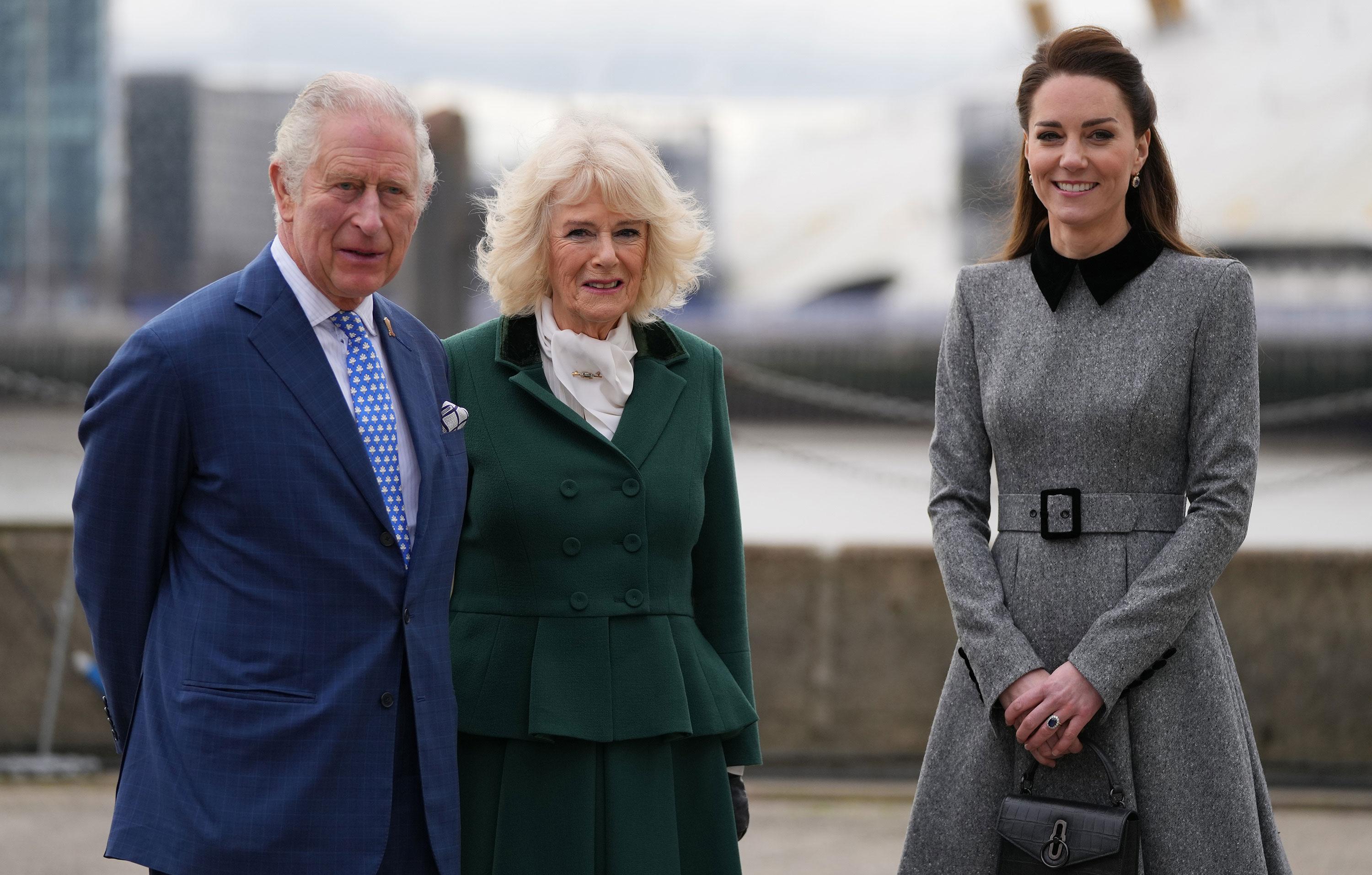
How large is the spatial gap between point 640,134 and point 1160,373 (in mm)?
966

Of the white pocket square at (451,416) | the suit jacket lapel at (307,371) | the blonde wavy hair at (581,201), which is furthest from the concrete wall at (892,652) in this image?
the suit jacket lapel at (307,371)

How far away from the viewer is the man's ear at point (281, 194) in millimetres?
2172

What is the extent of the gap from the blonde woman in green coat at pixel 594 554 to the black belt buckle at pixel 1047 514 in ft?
1.77

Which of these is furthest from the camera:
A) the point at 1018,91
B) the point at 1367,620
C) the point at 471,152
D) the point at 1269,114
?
the point at 1269,114

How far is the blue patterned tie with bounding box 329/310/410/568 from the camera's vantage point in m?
2.16

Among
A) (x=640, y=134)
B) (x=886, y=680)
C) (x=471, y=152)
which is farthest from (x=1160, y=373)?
(x=471, y=152)

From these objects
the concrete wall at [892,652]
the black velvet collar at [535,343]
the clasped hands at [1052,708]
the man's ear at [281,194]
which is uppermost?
the man's ear at [281,194]

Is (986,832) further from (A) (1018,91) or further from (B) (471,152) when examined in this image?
(B) (471,152)

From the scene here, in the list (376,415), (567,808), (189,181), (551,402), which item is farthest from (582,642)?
(189,181)

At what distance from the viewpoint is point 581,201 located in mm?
2475

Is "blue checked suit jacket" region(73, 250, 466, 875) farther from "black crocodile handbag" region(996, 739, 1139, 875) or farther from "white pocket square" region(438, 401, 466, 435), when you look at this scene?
"black crocodile handbag" region(996, 739, 1139, 875)

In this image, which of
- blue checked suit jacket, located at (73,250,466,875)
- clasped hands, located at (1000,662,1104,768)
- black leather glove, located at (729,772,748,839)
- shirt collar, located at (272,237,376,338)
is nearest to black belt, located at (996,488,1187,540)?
clasped hands, located at (1000,662,1104,768)

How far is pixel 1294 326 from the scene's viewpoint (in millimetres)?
31781

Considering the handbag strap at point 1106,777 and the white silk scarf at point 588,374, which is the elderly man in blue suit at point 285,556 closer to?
the white silk scarf at point 588,374
